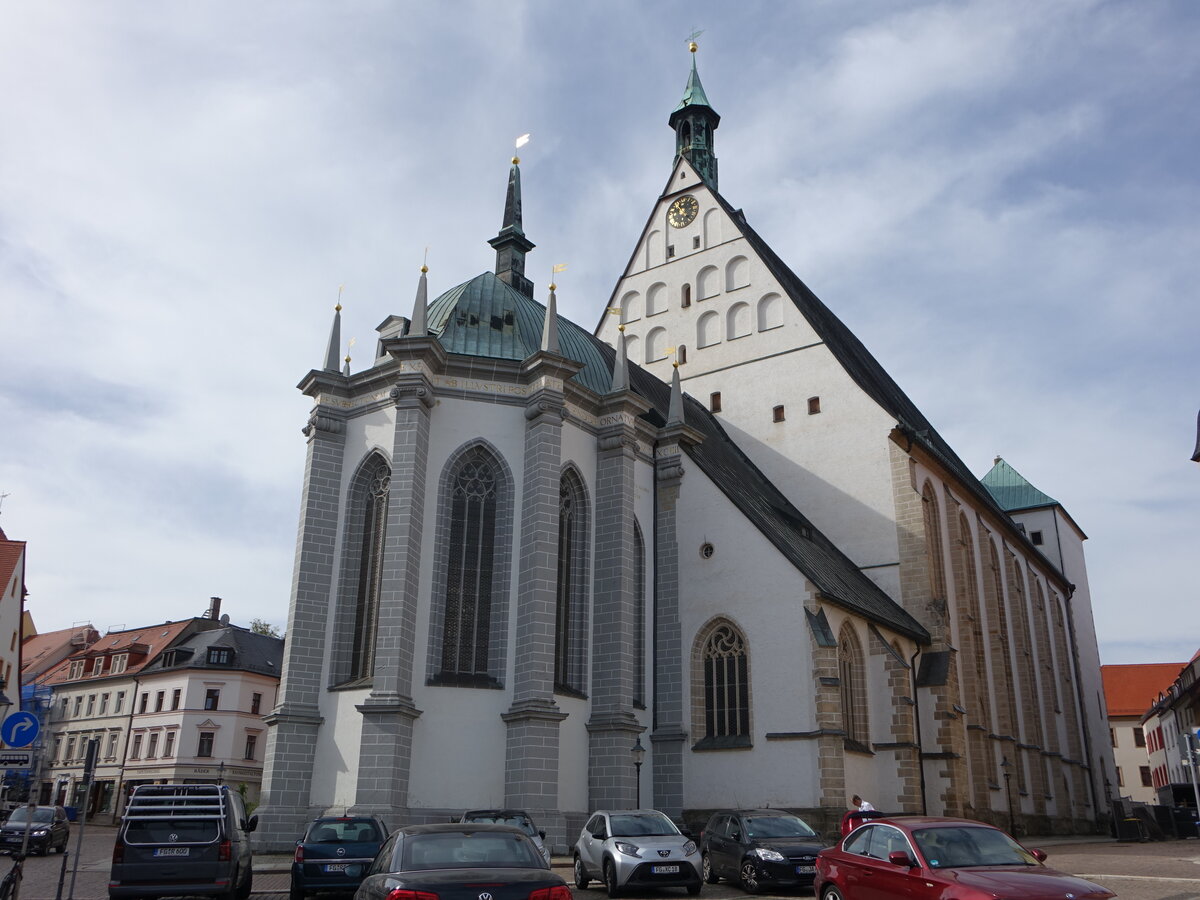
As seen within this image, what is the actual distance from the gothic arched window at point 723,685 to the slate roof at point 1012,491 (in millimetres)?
36691

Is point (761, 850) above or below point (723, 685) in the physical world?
below

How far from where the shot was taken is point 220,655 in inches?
2085

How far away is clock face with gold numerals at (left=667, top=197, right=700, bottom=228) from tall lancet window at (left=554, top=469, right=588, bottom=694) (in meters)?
17.1

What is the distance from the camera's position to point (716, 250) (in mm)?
38812

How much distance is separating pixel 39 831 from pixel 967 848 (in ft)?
78.6

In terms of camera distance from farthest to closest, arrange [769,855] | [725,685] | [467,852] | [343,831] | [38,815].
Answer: [725,685] → [38,815] → [769,855] → [343,831] → [467,852]

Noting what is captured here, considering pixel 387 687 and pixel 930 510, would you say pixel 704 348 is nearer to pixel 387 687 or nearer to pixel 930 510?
pixel 930 510

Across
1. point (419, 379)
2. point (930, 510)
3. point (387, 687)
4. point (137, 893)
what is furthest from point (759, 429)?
point (137, 893)

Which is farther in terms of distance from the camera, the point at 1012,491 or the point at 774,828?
the point at 1012,491

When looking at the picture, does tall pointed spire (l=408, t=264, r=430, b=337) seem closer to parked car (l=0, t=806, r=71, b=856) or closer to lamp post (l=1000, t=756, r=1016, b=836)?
parked car (l=0, t=806, r=71, b=856)

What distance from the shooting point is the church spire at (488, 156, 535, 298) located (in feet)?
116

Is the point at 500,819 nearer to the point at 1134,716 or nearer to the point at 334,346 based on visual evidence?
the point at 334,346

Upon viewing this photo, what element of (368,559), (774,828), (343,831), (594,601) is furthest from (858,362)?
(343,831)

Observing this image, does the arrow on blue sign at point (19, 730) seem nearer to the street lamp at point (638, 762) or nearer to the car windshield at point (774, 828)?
the car windshield at point (774, 828)
